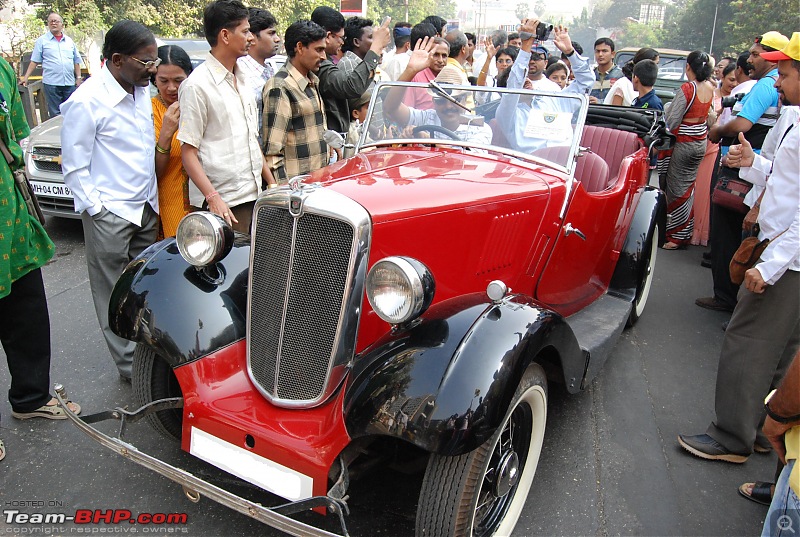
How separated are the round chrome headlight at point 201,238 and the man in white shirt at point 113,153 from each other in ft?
2.65

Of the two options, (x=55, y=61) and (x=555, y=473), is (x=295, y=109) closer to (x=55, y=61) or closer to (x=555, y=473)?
(x=555, y=473)

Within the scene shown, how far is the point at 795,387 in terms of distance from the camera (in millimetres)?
1810

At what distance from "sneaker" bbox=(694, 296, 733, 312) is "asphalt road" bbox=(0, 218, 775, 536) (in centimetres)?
108

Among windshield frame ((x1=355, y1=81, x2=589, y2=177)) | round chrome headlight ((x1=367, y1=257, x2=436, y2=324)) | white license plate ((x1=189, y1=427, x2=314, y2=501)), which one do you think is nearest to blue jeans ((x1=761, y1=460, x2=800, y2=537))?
round chrome headlight ((x1=367, y1=257, x2=436, y2=324))

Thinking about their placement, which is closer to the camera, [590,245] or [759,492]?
[759,492]

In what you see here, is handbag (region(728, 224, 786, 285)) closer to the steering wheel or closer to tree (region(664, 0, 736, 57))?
the steering wheel

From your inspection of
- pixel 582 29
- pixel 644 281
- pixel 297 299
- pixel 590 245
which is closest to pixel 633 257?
pixel 644 281

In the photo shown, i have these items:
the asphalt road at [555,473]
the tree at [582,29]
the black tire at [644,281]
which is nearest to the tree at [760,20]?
the black tire at [644,281]

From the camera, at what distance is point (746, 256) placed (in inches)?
114

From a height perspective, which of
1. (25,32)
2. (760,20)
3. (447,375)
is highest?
(760,20)

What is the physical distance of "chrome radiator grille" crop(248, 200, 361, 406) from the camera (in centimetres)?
218

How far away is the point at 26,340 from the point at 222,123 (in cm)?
151

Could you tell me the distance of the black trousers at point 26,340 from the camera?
115 inches

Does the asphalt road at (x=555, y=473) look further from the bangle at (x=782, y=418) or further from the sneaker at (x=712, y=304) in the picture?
the sneaker at (x=712, y=304)
